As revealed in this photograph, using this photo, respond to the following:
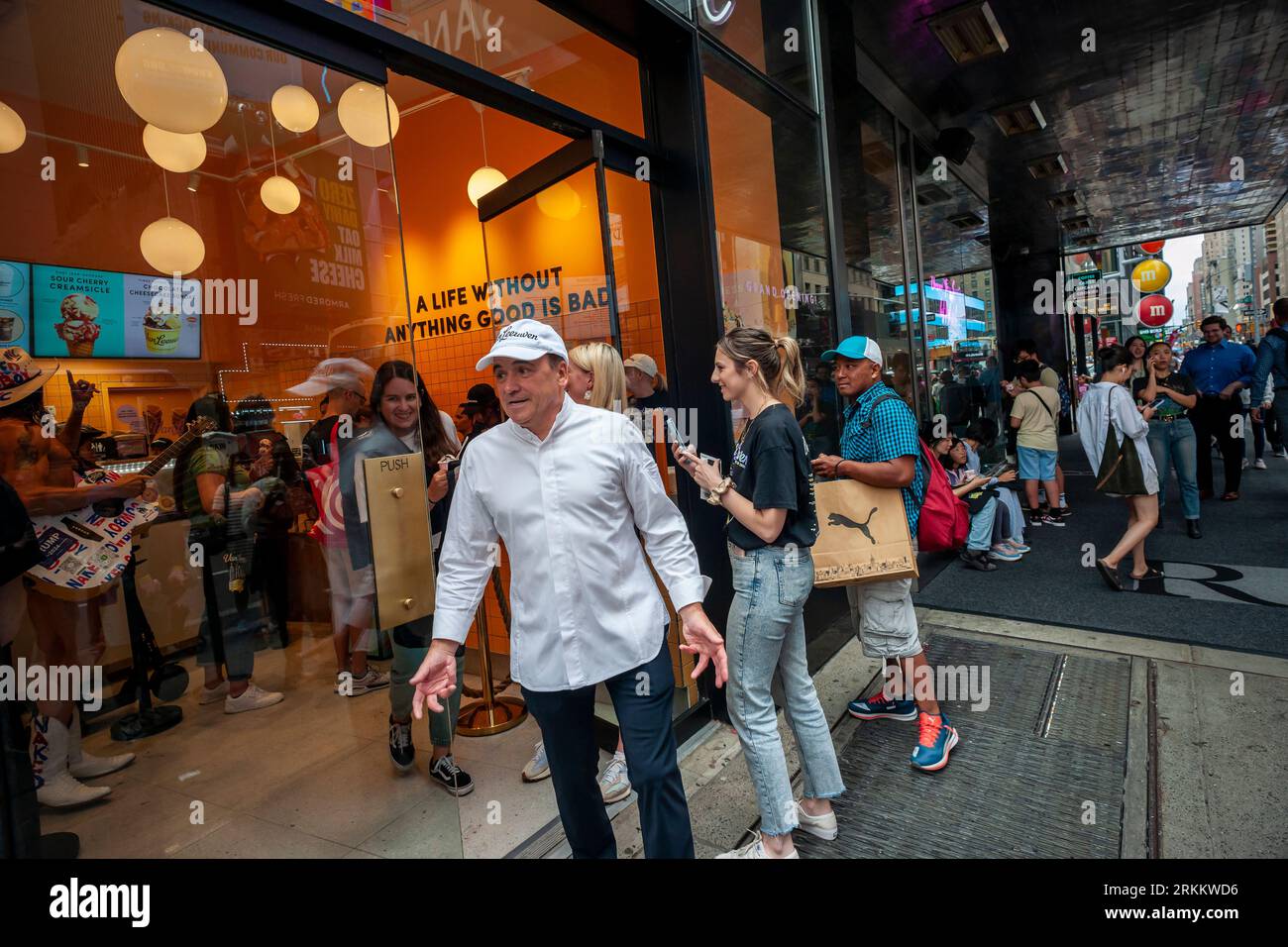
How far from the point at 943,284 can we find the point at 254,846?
31.7 ft

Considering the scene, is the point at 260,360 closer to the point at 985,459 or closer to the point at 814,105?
the point at 814,105

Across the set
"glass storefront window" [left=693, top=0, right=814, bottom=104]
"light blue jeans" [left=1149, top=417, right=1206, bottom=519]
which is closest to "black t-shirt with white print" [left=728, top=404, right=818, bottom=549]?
"glass storefront window" [left=693, top=0, right=814, bottom=104]

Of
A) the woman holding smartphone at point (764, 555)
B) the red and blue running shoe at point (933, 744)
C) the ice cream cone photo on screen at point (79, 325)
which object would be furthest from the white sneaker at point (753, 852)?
the ice cream cone photo on screen at point (79, 325)

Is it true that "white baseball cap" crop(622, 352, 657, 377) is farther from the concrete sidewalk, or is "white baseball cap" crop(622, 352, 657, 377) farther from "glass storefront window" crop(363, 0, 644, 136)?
the concrete sidewalk

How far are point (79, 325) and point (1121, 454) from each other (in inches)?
226

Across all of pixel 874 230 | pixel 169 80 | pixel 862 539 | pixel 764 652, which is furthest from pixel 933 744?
pixel 874 230

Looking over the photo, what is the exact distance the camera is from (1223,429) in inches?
285

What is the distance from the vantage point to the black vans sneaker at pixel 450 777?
107 inches

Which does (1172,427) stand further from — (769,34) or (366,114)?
(366,114)

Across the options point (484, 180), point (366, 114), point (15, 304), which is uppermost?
point (484, 180)

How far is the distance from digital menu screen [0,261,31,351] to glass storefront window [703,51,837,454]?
271 cm

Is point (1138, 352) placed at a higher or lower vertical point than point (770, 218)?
lower
